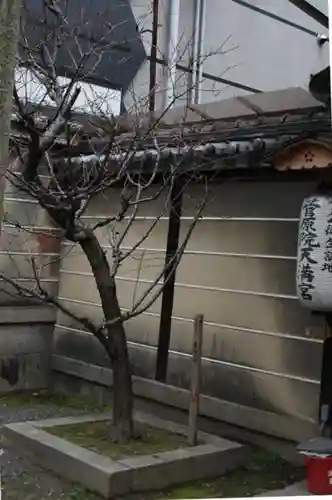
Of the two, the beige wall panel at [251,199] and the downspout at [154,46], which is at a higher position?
the downspout at [154,46]

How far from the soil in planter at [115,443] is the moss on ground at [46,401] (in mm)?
1714

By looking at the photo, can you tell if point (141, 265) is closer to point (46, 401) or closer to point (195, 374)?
point (46, 401)

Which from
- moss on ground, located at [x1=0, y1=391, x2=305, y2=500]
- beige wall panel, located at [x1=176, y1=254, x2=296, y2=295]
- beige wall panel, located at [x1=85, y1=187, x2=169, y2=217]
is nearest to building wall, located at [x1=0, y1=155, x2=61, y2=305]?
beige wall panel, located at [x1=85, y1=187, x2=169, y2=217]

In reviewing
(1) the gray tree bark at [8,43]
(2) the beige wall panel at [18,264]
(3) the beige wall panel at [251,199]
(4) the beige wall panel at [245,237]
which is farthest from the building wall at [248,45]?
(1) the gray tree bark at [8,43]

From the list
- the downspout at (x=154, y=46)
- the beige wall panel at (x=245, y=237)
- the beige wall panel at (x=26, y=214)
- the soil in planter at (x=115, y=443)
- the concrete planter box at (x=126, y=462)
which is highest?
the downspout at (x=154, y=46)

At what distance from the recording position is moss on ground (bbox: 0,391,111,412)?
8.41 m

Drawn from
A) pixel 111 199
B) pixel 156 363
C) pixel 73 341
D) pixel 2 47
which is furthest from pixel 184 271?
pixel 2 47

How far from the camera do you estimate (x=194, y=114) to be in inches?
316

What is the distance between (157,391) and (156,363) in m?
0.35

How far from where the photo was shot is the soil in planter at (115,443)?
581 centimetres

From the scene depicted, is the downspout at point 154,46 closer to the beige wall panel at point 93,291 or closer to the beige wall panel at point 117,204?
the beige wall panel at point 117,204

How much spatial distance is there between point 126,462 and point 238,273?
8.09ft

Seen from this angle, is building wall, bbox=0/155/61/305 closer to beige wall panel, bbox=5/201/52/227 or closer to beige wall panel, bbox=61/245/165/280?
beige wall panel, bbox=5/201/52/227

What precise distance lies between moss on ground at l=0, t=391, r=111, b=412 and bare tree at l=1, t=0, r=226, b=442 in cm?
156
